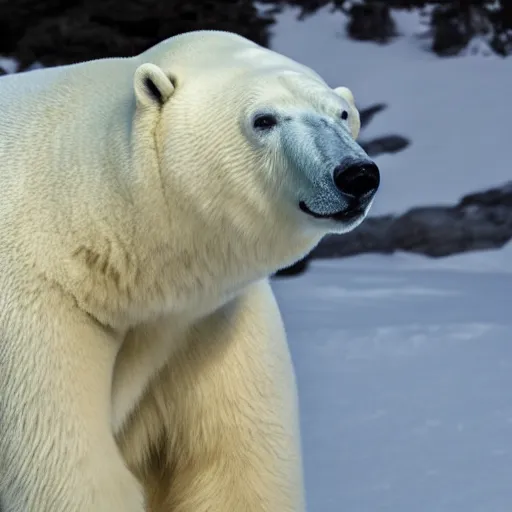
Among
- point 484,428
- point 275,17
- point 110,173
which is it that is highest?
point 110,173

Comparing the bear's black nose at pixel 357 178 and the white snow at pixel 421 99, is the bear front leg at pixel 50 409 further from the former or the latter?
the white snow at pixel 421 99

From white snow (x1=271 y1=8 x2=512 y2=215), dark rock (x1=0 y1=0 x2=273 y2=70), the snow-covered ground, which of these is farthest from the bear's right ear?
dark rock (x1=0 y1=0 x2=273 y2=70)

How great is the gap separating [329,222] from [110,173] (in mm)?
426

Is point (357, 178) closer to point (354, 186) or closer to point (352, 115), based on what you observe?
point (354, 186)

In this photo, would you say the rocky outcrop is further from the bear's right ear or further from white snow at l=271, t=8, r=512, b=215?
the bear's right ear

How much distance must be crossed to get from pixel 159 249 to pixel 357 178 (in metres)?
0.42

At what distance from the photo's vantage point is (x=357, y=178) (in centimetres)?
180

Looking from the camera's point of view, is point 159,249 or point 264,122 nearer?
point 264,122

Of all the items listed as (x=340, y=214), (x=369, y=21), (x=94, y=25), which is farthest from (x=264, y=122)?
(x=369, y=21)

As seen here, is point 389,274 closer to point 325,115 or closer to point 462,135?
point 462,135

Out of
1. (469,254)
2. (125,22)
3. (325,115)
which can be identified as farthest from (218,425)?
(125,22)

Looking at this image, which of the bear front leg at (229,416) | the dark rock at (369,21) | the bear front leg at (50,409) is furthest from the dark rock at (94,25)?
Result: the bear front leg at (50,409)

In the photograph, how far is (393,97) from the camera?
7.27m

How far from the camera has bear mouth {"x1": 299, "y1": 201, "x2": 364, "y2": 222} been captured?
1.86 m
